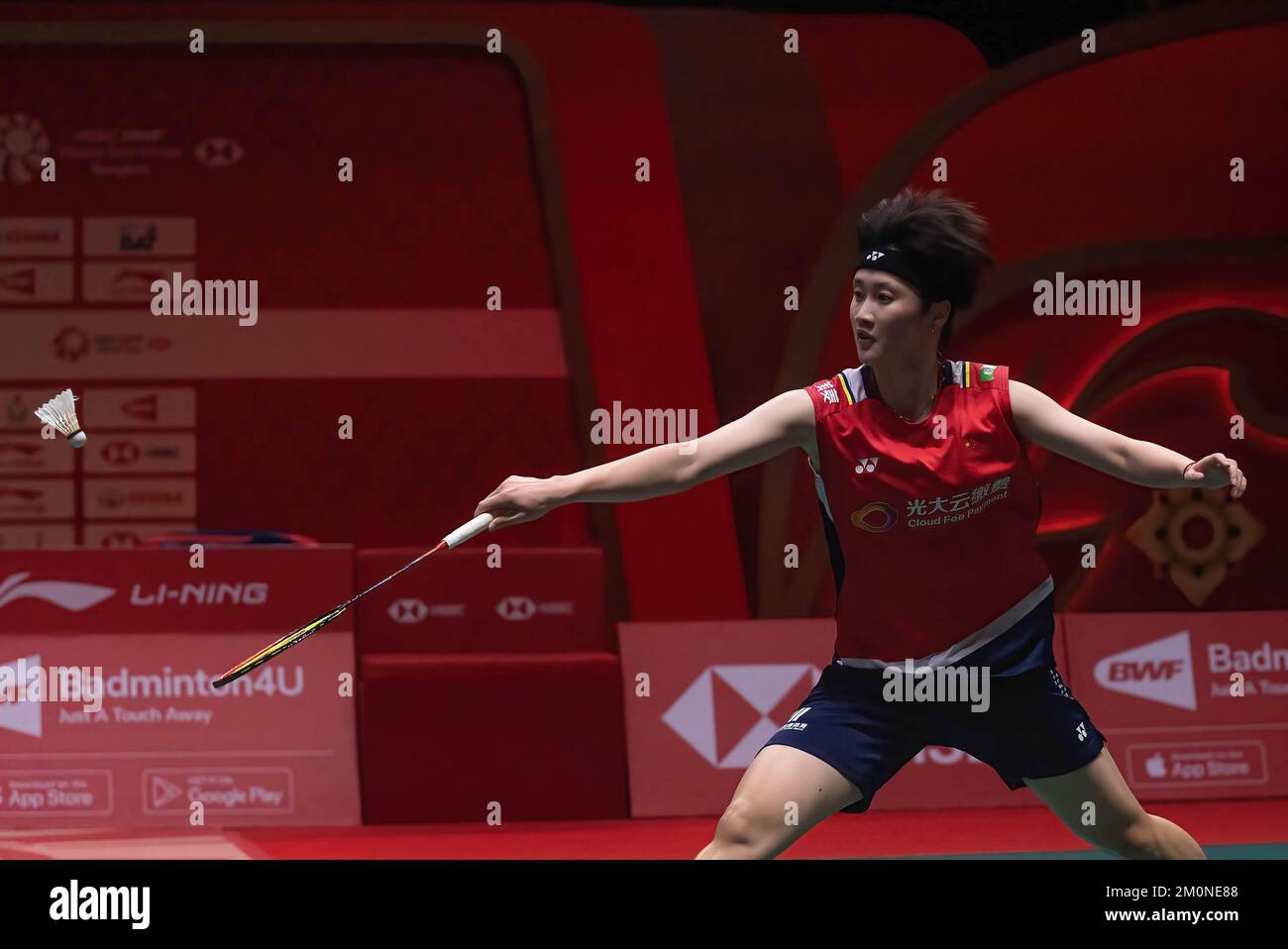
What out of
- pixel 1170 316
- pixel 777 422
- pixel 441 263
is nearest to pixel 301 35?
pixel 441 263

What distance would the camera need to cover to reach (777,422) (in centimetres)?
346

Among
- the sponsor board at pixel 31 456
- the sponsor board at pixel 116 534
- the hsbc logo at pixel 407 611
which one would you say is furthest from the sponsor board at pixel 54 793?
the sponsor board at pixel 31 456

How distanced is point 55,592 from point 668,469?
3.68 metres

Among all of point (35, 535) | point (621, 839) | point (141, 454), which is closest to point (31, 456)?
point (35, 535)

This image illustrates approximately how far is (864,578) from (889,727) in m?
0.33

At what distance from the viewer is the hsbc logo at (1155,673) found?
261 inches

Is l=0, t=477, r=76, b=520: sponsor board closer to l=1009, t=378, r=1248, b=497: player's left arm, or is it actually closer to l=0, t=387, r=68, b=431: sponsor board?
l=0, t=387, r=68, b=431: sponsor board

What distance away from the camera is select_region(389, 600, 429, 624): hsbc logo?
641 cm

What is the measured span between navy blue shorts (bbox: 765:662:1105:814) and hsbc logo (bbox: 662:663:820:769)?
9.90ft

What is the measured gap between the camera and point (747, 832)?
308 centimetres

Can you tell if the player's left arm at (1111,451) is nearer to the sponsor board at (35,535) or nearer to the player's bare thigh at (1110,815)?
the player's bare thigh at (1110,815)
